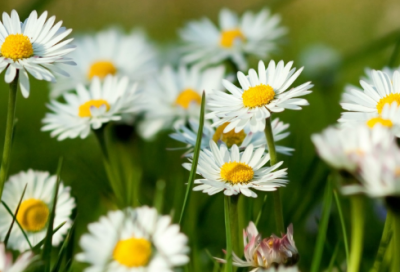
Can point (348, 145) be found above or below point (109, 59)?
below

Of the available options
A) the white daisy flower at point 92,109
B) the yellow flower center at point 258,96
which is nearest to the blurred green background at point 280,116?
the white daisy flower at point 92,109

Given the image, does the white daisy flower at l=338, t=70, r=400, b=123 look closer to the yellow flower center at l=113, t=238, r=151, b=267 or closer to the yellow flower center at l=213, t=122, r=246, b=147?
the yellow flower center at l=213, t=122, r=246, b=147

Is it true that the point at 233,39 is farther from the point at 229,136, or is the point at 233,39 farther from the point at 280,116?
the point at 229,136

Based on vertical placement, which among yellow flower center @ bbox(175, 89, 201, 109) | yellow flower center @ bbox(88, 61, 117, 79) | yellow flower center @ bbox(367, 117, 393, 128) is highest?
yellow flower center @ bbox(88, 61, 117, 79)

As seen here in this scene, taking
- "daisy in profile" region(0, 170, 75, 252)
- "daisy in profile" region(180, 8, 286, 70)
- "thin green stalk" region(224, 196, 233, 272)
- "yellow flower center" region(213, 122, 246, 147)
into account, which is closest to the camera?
"thin green stalk" region(224, 196, 233, 272)

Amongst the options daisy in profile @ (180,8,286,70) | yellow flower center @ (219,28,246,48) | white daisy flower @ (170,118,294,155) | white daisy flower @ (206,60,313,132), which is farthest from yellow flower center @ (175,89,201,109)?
white daisy flower @ (206,60,313,132)

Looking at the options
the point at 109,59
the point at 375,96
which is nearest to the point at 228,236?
the point at 375,96
